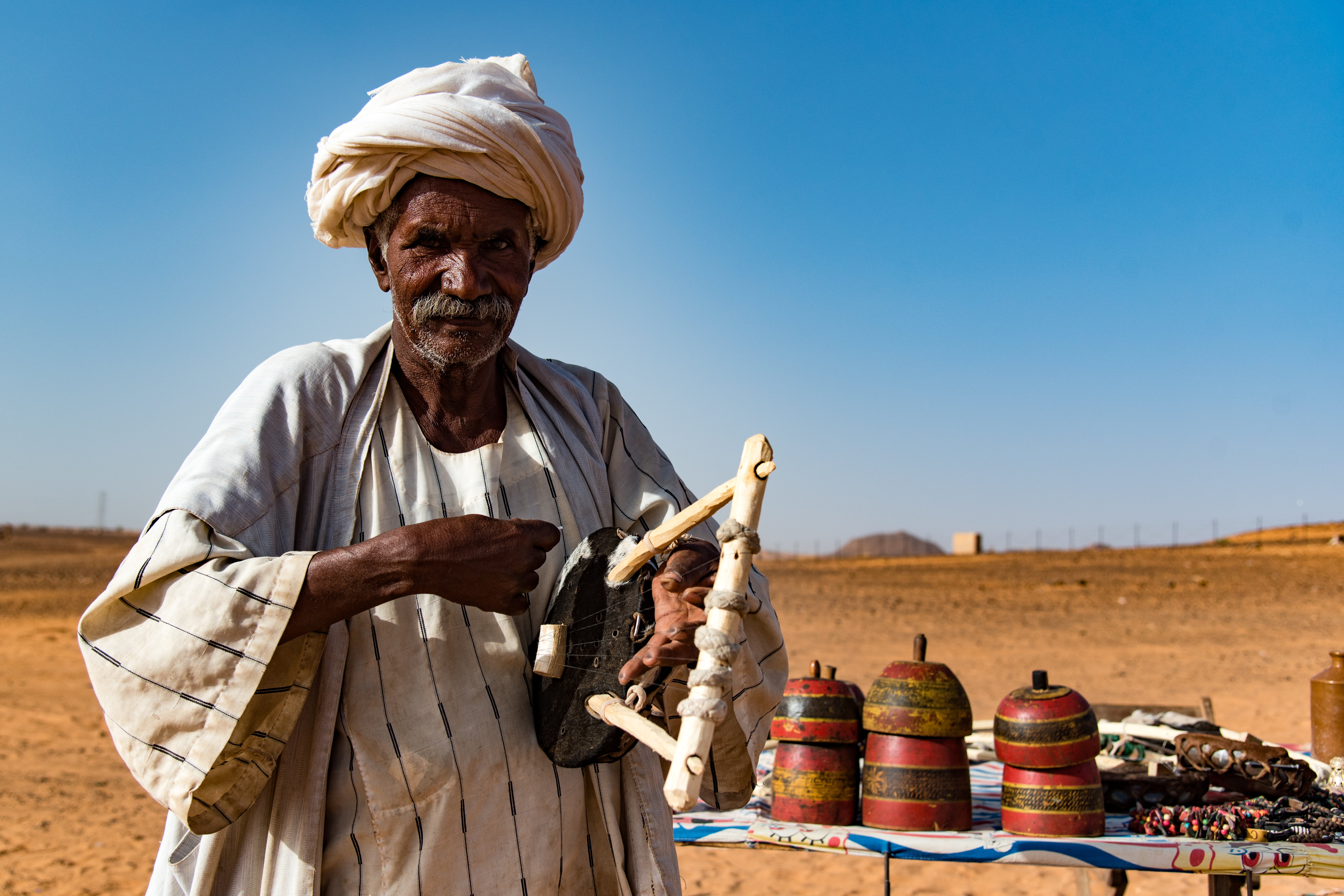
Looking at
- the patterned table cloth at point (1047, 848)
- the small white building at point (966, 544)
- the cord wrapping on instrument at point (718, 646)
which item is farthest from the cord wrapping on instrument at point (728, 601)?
the small white building at point (966, 544)

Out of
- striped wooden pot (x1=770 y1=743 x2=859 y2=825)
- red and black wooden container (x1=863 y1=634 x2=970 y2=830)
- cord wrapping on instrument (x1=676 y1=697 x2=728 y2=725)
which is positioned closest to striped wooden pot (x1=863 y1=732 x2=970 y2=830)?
red and black wooden container (x1=863 y1=634 x2=970 y2=830)

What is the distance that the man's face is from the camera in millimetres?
2055

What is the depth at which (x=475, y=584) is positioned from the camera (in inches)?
65.7

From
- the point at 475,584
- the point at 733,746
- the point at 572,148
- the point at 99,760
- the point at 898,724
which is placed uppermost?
the point at 572,148

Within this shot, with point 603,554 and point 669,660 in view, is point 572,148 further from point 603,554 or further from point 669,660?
point 669,660

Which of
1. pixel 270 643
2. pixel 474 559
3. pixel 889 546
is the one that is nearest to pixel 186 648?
pixel 270 643

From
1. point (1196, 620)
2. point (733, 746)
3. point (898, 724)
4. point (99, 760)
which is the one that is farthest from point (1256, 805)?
point (1196, 620)

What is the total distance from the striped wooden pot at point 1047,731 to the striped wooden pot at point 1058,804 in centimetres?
4

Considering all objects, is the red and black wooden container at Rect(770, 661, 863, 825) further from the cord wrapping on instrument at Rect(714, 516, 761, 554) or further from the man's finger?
the cord wrapping on instrument at Rect(714, 516, 761, 554)

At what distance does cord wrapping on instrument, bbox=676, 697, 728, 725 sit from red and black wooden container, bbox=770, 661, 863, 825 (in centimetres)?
248

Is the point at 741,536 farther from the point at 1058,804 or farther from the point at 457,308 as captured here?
the point at 1058,804

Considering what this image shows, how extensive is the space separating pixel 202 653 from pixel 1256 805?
3.77 metres

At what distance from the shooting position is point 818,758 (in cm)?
387

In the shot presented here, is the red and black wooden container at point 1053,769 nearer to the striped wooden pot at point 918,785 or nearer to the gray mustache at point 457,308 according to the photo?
the striped wooden pot at point 918,785
